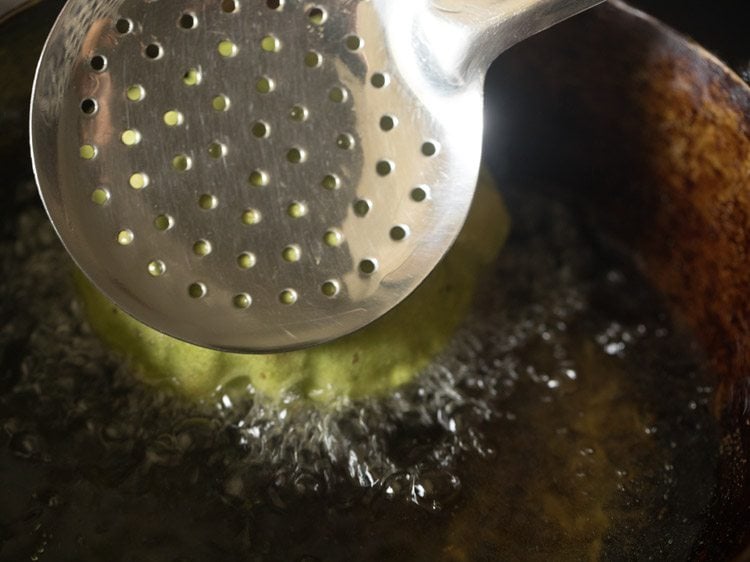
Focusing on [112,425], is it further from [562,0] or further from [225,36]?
A: [562,0]

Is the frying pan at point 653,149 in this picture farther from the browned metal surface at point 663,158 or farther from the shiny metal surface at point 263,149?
the shiny metal surface at point 263,149

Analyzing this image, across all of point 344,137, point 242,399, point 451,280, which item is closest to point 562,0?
point 344,137

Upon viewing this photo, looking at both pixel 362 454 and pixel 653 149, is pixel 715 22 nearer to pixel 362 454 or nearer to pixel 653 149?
pixel 653 149

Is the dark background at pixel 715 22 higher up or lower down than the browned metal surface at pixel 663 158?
higher up

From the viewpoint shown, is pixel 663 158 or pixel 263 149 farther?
pixel 663 158

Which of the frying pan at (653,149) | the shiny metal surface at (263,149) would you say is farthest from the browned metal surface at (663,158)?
the shiny metal surface at (263,149)

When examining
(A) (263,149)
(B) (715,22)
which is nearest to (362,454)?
(A) (263,149)
